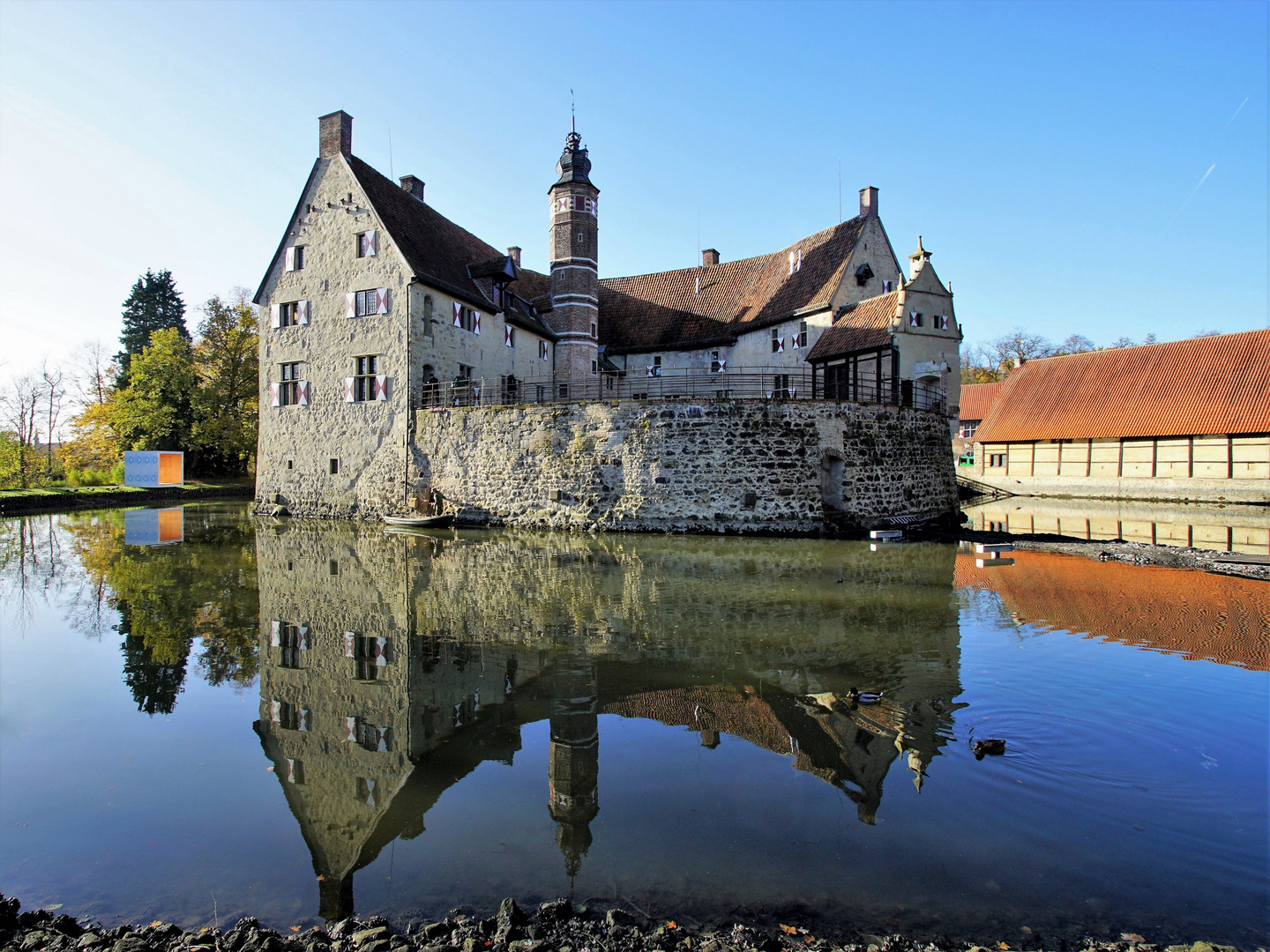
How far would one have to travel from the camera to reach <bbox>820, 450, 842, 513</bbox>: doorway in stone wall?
21.5m

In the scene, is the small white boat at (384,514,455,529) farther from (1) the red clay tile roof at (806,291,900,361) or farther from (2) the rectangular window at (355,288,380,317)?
(1) the red clay tile roof at (806,291,900,361)

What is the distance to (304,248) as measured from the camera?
2639 cm

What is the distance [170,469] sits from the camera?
40.5m

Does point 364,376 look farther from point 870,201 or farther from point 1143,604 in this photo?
point 1143,604

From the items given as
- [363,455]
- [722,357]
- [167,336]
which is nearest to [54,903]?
[363,455]

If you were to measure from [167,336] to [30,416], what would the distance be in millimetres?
12486

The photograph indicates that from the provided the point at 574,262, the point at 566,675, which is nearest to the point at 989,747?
the point at 566,675

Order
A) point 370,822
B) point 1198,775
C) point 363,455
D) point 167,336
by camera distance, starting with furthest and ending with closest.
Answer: point 167,336 → point 363,455 → point 1198,775 → point 370,822

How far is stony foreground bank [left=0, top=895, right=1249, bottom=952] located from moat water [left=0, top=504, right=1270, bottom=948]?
12 cm

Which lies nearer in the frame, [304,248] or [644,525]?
[644,525]

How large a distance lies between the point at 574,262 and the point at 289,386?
12.6 metres

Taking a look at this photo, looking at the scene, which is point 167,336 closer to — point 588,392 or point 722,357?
point 588,392

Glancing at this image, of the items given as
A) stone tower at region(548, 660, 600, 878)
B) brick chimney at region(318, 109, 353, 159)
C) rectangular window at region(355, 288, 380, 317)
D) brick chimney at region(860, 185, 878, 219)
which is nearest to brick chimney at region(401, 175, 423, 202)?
brick chimney at region(318, 109, 353, 159)

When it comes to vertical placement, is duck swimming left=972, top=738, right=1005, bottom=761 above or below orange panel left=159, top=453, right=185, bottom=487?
below
